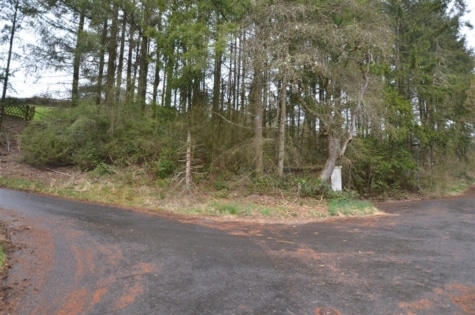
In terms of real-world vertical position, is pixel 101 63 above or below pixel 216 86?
above

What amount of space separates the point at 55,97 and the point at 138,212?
10.1m

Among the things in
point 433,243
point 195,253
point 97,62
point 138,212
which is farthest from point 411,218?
point 97,62

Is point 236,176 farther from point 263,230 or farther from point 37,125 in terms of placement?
point 37,125

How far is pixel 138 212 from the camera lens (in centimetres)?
914

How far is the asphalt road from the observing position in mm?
3508

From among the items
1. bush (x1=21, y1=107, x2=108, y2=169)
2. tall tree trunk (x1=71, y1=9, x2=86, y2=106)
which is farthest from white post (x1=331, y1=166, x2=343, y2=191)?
tall tree trunk (x1=71, y1=9, x2=86, y2=106)

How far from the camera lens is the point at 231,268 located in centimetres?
463

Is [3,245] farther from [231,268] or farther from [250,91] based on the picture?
[250,91]

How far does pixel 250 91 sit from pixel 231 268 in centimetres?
999

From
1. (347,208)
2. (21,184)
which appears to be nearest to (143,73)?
(21,184)

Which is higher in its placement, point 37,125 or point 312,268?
point 37,125

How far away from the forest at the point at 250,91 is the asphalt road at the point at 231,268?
16.1 feet

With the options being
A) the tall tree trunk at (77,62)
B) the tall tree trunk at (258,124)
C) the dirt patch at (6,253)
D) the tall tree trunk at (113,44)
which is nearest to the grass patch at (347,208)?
the tall tree trunk at (258,124)

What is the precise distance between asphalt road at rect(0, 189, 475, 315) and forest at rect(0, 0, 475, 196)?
4895 millimetres
